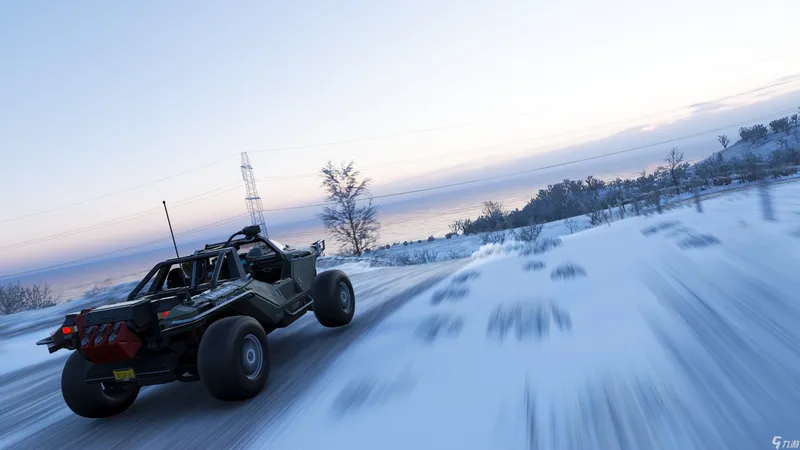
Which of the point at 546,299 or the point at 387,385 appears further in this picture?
the point at 546,299

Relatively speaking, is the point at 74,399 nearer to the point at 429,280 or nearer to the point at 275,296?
the point at 275,296

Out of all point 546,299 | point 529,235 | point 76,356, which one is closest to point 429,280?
point 546,299

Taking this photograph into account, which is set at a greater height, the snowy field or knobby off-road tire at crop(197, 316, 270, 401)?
knobby off-road tire at crop(197, 316, 270, 401)

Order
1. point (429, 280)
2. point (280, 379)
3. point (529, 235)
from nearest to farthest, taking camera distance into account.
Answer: point (280, 379), point (429, 280), point (529, 235)

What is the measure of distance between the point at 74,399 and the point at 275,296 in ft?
8.28

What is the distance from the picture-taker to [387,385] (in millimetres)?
4816

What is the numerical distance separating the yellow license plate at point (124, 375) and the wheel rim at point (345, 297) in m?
3.19

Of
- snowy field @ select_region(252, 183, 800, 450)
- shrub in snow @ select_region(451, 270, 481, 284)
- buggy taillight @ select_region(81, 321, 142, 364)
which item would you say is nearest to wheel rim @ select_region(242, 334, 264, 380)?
snowy field @ select_region(252, 183, 800, 450)

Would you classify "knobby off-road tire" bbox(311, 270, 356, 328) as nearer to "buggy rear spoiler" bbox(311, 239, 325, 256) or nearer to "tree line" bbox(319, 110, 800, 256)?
"buggy rear spoiler" bbox(311, 239, 325, 256)

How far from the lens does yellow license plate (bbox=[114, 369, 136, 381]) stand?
16.2ft

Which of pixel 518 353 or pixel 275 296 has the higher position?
pixel 275 296

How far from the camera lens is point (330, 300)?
7293 millimetres

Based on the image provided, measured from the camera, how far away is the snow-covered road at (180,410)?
455cm

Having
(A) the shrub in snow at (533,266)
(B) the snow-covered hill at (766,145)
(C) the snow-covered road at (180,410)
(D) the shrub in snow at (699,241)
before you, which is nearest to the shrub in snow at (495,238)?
(A) the shrub in snow at (533,266)
